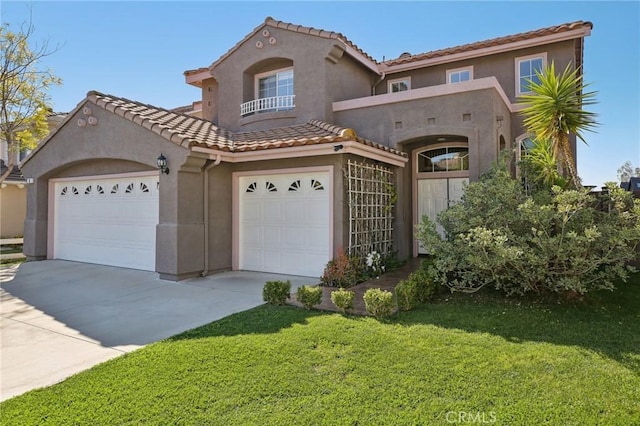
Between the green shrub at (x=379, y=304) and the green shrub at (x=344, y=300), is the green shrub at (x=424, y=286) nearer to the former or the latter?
the green shrub at (x=379, y=304)

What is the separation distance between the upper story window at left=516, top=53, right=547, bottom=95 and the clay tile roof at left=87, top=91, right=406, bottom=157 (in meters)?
5.98

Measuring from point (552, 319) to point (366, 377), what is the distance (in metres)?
3.89

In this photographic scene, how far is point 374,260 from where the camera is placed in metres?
10.9

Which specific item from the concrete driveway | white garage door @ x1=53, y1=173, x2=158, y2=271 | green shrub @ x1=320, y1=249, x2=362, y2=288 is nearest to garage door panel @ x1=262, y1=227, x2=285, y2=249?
the concrete driveway

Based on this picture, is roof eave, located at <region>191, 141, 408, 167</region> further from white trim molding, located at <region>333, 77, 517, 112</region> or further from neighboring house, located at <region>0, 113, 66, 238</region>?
neighboring house, located at <region>0, 113, 66, 238</region>

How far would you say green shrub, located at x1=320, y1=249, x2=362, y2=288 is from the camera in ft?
31.7

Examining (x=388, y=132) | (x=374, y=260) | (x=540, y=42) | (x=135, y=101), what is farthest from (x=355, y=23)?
(x=374, y=260)

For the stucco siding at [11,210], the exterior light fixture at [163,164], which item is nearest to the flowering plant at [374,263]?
the exterior light fixture at [163,164]

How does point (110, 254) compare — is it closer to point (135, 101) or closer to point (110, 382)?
point (135, 101)

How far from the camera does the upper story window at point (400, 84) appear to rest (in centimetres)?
1644

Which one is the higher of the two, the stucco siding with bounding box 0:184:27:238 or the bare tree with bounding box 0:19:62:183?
the bare tree with bounding box 0:19:62:183

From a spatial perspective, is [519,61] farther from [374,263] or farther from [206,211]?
[206,211]

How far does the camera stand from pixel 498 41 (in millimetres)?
14359

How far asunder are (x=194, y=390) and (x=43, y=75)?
20362mm
